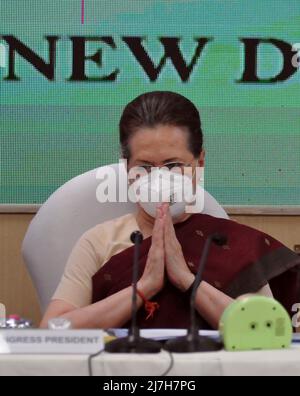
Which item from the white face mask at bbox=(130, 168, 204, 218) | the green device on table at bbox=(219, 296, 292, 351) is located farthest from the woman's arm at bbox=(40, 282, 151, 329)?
the green device on table at bbox=(219, 296, 292, 351)

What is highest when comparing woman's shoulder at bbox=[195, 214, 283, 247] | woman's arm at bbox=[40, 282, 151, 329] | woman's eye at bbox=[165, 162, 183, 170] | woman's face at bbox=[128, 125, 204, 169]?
woman's face at bbox=[128, 125, 204, 169]

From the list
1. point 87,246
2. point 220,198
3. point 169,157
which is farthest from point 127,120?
point 220,198

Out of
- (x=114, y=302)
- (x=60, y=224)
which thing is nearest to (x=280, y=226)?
(x=60, y=224)

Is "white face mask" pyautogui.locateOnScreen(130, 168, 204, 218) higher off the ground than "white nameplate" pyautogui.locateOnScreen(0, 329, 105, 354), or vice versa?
"white face mask" pyautogui.locateOnScreen(130, 168, 204, 218)

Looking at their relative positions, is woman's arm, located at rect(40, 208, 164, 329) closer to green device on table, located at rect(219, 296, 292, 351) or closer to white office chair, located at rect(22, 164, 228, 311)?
white office chair, located at rect(22, 164, 228, 311)

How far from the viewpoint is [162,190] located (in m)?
2.40

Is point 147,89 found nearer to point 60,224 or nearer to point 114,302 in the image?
point 60,224

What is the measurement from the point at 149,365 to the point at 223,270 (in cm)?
87

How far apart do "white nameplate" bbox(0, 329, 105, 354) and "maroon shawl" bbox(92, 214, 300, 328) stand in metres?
0.69

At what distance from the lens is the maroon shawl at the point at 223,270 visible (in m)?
2.35

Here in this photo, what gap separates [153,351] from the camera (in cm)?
164

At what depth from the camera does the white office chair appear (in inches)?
107

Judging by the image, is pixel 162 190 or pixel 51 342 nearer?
pixel 51 342
